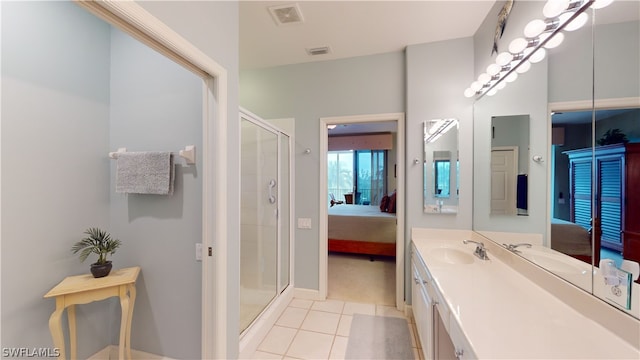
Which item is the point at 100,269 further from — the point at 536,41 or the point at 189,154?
the point at 536,41

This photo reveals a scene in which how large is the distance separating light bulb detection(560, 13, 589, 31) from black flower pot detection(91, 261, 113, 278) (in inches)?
121

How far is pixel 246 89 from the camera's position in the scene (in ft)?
9.65

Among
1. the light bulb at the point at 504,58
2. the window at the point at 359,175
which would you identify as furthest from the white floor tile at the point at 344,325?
the window at the point at 359,175

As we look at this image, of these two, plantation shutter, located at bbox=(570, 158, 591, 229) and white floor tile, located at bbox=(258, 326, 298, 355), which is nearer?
plantation shutter, located at bbox=(570, 158, 591, 229)

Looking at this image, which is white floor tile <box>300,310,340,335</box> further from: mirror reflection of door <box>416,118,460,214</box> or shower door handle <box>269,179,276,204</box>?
mirror reflection of door <box>416,118,460,214</box>

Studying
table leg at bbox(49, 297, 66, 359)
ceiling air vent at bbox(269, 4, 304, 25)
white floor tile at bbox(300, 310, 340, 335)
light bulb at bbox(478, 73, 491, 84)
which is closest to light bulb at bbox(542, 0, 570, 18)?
light bulb at bbox(478, 73, 491, 84)

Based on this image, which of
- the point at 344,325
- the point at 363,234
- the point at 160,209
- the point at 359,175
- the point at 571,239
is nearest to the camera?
the point at 571,239

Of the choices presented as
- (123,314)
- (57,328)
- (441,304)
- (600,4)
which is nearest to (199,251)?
(123,314)

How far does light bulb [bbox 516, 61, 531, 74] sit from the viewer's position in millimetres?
1552

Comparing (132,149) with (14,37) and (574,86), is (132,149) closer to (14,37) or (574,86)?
(14,37)

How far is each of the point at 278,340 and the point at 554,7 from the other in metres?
2.98

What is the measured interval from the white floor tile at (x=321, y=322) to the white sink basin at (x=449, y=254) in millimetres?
1165

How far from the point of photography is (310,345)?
6.41 feet

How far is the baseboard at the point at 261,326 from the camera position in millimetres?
1812
